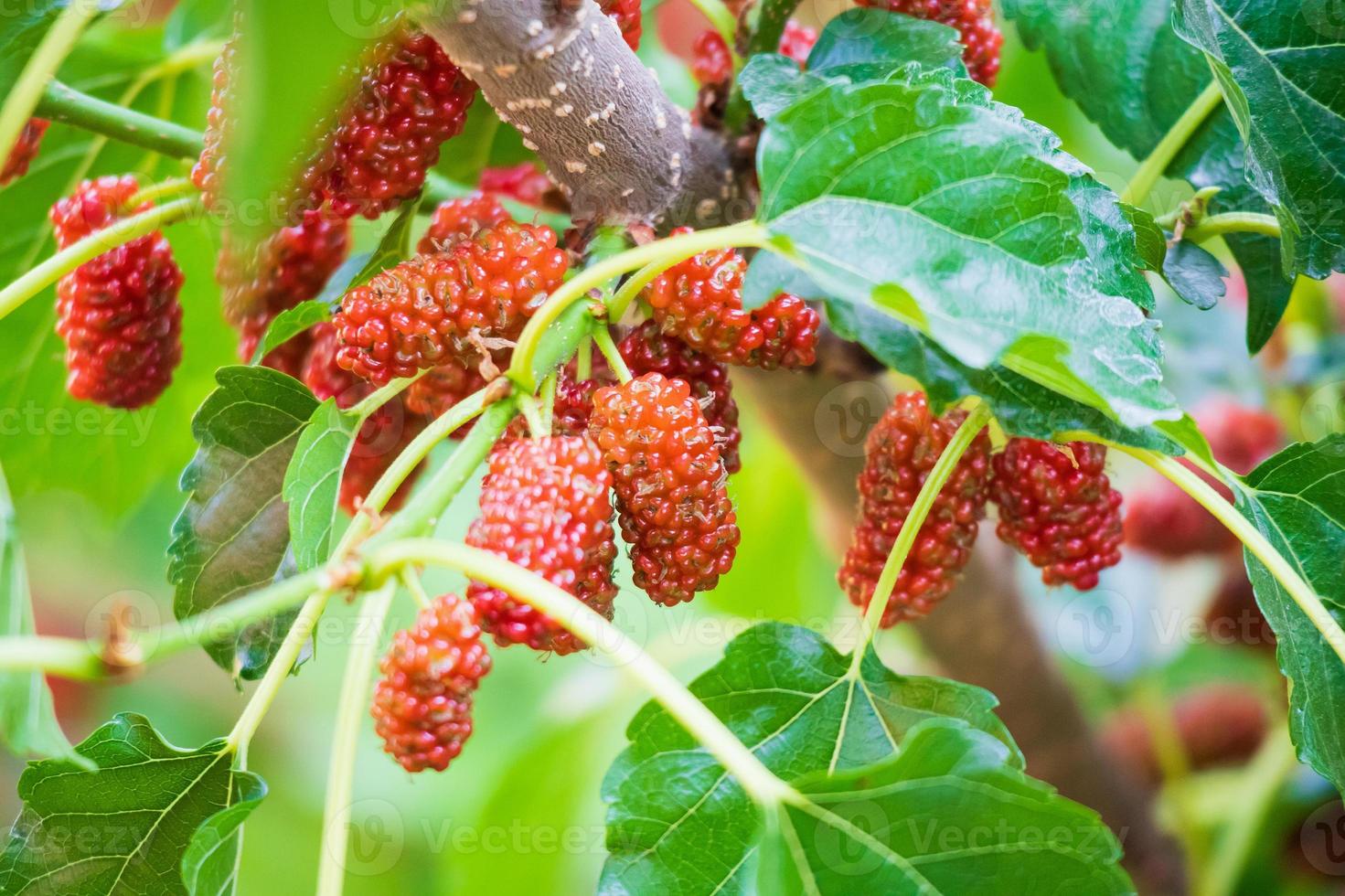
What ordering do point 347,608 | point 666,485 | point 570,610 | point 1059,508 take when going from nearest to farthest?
point 570,610
point 666,485
point 1059,508
point 347,608

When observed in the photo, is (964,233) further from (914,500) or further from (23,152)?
(23,152)

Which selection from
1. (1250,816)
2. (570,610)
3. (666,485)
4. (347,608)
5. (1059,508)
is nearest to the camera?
(570,610)

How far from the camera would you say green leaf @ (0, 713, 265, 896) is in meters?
0.49

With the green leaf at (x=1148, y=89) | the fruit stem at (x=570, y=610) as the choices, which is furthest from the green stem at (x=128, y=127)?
the green leaf at (x=1148, y=89)

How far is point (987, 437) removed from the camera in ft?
1.90

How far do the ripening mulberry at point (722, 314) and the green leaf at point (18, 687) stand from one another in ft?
0.86

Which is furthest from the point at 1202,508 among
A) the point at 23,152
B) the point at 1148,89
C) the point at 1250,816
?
the point at 23,152

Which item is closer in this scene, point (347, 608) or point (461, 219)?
point (461, 219)

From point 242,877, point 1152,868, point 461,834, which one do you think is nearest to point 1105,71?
point 1152,868

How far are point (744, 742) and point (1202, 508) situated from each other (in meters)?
0.73

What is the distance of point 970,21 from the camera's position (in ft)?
2.07

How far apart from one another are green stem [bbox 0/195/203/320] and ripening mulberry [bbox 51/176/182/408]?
0.06 metres

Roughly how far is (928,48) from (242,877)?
1252 mm

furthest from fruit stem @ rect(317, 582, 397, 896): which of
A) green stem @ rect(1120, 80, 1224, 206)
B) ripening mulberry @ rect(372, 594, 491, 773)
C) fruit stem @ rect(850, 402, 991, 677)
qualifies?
green stem @ rect(1120, 80, 1224, 206)
